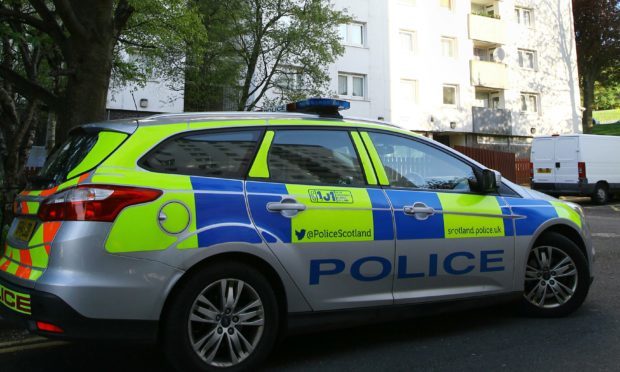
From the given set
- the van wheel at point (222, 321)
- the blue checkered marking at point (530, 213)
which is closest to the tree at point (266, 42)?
the blue checkered marking at point (530, 213)

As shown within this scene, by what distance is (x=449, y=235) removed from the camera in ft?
13.0

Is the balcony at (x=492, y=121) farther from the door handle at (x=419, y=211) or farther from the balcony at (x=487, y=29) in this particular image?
the door handle at (x=419, y=211)

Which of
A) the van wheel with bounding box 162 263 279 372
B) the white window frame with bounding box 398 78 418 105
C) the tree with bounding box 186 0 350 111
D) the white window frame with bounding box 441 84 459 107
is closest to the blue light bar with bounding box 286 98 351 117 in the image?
the van wheel with bounding box 162 263 279 372

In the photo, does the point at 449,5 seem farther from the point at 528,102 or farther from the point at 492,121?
the point at 528,102

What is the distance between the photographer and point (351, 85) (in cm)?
2497

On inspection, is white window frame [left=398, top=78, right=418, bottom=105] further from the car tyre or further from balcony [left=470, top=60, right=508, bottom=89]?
the car tyre

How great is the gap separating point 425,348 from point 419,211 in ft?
3.37

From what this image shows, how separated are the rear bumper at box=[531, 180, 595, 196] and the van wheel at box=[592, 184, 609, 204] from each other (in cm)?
33

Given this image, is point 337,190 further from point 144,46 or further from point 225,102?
point 225,102

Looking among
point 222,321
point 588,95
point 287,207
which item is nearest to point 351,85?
point 588,95

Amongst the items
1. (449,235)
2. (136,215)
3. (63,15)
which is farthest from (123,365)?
(63,15)

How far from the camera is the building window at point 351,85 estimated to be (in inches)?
973

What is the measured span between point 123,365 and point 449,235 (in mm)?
2530

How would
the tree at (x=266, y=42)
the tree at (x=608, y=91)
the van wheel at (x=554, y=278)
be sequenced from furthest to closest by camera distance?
the tree at (x=608, y=91)
the tree at (x=266, y=42)
the van wheel at (x=554, y=278)
